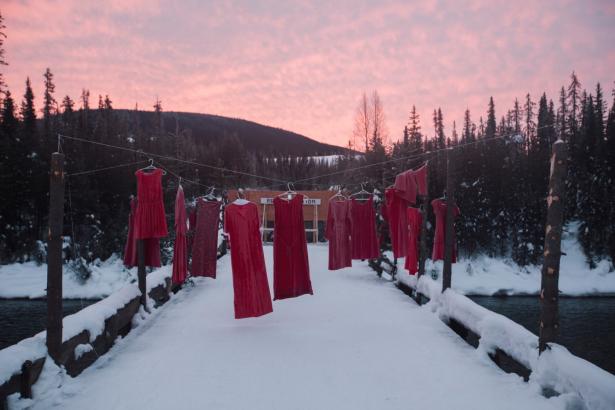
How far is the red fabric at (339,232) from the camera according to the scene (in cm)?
943

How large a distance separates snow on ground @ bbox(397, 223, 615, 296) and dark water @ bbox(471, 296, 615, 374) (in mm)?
811

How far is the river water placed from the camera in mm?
12977

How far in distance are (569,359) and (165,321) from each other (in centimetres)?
525

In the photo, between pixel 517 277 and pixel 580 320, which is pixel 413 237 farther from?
pixel 517 277

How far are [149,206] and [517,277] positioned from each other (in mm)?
21714

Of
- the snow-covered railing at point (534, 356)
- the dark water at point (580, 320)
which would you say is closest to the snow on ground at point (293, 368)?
the snow-covered railing at point (534, 356)

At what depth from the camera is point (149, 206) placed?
6.43 m

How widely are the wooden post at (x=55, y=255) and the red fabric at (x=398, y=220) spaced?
5.90 m

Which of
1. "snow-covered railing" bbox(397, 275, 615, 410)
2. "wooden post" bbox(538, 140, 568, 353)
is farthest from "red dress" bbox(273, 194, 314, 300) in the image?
"wooden post" bbox(538, 140, 568, 353)

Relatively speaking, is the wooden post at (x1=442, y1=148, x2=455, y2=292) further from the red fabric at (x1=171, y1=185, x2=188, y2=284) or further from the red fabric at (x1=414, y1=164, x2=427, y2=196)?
the red fabric at (x1=171, y1=185, x2=188, y2=284)

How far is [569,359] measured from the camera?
3.66m

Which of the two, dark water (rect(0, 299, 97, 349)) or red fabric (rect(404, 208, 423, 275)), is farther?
dark water (rect(0, 299, 97, 349))

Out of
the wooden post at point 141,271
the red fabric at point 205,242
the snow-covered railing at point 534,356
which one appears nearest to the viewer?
the snow-covered railing at point 534,356

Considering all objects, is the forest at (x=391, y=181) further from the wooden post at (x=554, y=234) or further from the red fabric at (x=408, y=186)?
the wooden post at (x=554, y=234)
